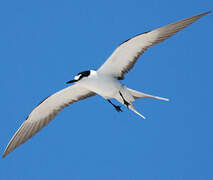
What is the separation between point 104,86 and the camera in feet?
34.6

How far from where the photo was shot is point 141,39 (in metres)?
10.1

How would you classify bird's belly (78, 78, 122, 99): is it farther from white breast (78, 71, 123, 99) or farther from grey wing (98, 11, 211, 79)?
grey wing (98, 11, 211, 79)

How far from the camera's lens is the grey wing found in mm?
9872

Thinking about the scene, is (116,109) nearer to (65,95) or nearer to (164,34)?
(65,95)

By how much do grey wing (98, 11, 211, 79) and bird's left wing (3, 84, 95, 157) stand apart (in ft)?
3.81

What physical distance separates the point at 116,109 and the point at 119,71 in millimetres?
937

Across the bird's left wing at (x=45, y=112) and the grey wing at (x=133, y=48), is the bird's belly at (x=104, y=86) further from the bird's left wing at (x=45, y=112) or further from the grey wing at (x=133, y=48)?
the bird's left wing at (x=45, y=112)

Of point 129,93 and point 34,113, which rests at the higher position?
point 34,113

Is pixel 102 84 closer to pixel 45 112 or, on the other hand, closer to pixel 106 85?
pixel 106 85

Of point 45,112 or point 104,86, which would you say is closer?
point 104,86

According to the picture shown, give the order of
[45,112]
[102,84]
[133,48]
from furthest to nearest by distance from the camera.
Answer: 1. [45,112]
2. [102,84]
3. [133,48]

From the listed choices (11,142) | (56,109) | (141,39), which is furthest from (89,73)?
(11,142)

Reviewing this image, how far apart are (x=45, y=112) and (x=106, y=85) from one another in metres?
2.20

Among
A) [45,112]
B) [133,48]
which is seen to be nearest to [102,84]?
[133,48]
